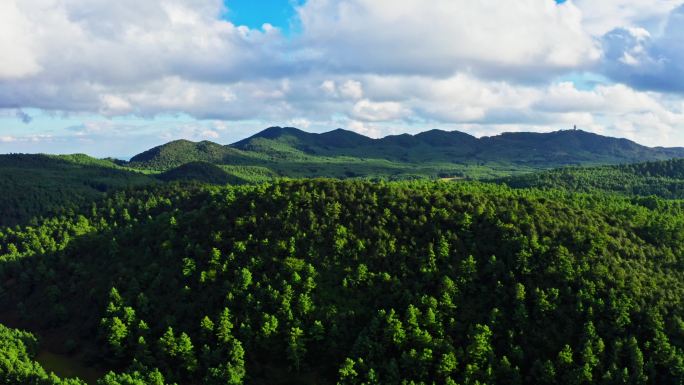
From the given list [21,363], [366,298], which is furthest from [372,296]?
[21,363]

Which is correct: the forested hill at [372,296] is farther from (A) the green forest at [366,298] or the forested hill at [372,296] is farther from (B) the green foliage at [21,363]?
(B) the green foliage at [21,363]

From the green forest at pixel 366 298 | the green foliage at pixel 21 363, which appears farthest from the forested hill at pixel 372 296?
the green foliage at pixel 21 363

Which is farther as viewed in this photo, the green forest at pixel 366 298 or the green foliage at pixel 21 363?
the green forest at pixel 366 298

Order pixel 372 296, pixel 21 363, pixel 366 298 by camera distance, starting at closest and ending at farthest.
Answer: pixel 21 363 < pixel 366 298 < pixel 372 296

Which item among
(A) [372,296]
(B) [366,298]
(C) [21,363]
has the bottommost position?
(C) [21,363]

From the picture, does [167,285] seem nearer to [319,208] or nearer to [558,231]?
[319,208]

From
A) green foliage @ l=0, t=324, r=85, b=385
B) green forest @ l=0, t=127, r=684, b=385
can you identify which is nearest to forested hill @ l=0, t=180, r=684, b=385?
green forest @ l=0, t=127, r=684, b=385

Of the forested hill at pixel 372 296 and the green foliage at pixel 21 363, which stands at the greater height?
the forested hill at pixel 372 296

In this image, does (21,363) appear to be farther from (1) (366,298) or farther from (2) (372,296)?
(2) (372,296)

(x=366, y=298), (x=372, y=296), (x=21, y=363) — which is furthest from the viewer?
(x=372, y=296)

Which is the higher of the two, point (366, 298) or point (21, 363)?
point (366, 298)
